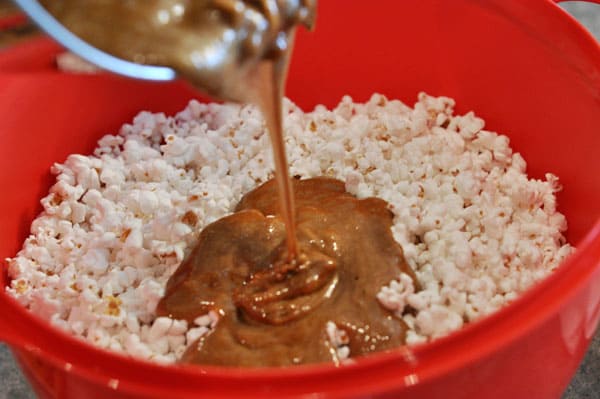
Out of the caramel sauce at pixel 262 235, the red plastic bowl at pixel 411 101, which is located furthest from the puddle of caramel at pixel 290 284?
the red plastic bowl at pixel 411 101

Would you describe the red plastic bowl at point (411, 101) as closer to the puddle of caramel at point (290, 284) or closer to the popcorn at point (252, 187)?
the popcorn at point (252, 187)

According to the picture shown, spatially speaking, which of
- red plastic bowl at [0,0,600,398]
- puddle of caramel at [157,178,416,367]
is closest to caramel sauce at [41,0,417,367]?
puddle of caramel at [157,178,416,367]

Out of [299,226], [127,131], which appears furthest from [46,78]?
[299,226]

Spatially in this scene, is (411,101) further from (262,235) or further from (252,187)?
(262,235)

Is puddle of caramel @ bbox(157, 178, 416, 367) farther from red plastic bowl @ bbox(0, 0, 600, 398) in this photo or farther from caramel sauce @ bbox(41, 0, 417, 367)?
red plastic bowl @ bbox(0, 0, 600, 398)

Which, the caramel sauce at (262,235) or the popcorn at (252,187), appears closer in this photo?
the caramel sauce at (262,235)

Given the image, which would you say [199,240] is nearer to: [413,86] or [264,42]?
[264,42]

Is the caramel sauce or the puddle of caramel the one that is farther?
the puddle of caramel
